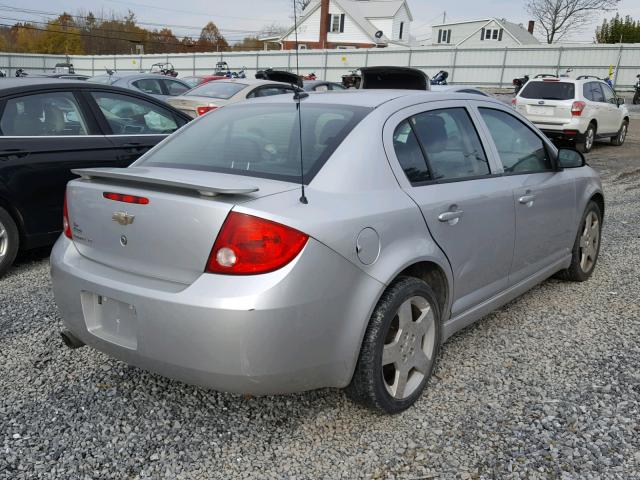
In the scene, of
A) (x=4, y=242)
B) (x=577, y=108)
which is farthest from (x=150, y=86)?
(x=4, y=242)

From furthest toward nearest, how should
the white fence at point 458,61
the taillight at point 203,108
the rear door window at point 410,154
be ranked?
the white fence at point 458,61 → the taillight at point 203,108 → the rear door window at point 410,154

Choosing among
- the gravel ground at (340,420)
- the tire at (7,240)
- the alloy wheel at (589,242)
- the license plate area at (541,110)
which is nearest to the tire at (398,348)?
the gravel ground at (340,420)

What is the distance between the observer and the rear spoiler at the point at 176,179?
94.5 inches

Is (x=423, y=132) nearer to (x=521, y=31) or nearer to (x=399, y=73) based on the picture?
(x=399, y=73)

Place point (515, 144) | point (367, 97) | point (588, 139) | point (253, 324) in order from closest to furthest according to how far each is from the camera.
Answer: point (253, 324) → point (367, 97) → point (515, 144) → point (588, 139)

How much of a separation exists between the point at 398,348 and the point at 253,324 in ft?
2.84

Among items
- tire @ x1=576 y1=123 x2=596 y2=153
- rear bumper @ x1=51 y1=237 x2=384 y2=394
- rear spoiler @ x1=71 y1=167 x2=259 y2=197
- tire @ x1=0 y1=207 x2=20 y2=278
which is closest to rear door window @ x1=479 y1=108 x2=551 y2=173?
rear bumper @ x1=51 y1=237 x2=384 y2=394

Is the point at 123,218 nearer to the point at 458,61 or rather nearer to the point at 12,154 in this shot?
the point at 12,154

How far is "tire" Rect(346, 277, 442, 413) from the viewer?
268 cm

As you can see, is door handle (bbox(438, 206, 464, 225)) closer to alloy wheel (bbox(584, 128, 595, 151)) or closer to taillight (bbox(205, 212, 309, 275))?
taillight (bbox(205, 212, 309, 275))

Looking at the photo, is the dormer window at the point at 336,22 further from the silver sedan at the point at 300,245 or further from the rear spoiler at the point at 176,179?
the rear spoiler at the point at 176,179

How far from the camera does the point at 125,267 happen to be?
2.63 metres

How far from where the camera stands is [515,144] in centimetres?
402

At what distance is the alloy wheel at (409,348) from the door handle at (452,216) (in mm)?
427
